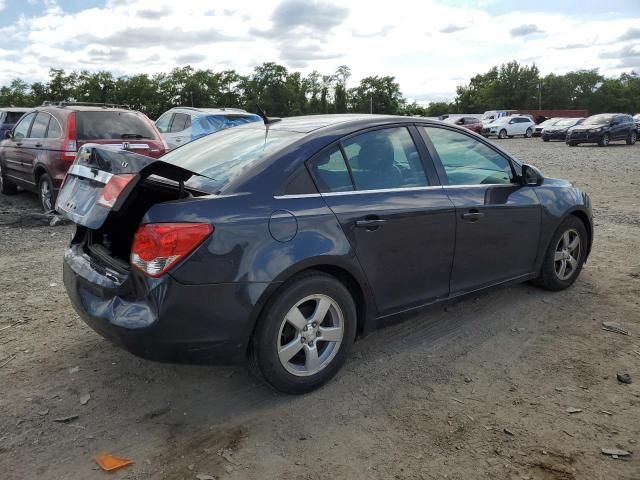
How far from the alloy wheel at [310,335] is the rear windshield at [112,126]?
617 cm

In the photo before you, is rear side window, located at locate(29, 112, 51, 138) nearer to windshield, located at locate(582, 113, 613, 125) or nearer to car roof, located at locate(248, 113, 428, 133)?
car roof, located at locate(248, 113, 428, 133)

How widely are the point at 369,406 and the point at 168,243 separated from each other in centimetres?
144

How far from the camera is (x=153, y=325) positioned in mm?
2783

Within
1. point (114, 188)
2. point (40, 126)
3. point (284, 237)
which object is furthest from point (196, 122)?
point (284, 237)

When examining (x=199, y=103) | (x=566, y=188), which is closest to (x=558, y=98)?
(x=199, y=103)

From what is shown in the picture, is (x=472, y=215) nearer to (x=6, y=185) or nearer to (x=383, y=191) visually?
(x=383, y=191)

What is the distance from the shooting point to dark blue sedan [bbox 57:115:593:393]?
9.23 feet

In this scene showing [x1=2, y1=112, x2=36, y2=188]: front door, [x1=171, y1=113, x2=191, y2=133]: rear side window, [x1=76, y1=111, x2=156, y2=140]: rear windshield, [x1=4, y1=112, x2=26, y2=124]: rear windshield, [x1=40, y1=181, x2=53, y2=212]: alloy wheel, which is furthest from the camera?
[x1=4, y1=112, x2=26, y2=124]: rear windshield

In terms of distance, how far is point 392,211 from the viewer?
345cm

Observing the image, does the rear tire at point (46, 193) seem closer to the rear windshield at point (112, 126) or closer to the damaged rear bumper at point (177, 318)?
the rear windshield at point (112, 126)

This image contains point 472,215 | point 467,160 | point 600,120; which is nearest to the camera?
point 472,215

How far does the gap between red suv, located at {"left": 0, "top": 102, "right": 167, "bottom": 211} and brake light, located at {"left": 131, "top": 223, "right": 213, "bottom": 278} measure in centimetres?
551

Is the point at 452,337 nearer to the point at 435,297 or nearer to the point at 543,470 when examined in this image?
the point at 435,297

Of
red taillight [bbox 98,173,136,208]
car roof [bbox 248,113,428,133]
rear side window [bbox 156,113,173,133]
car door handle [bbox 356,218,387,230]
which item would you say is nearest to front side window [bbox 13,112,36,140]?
rear side window [bbox 156,113,173,133]
